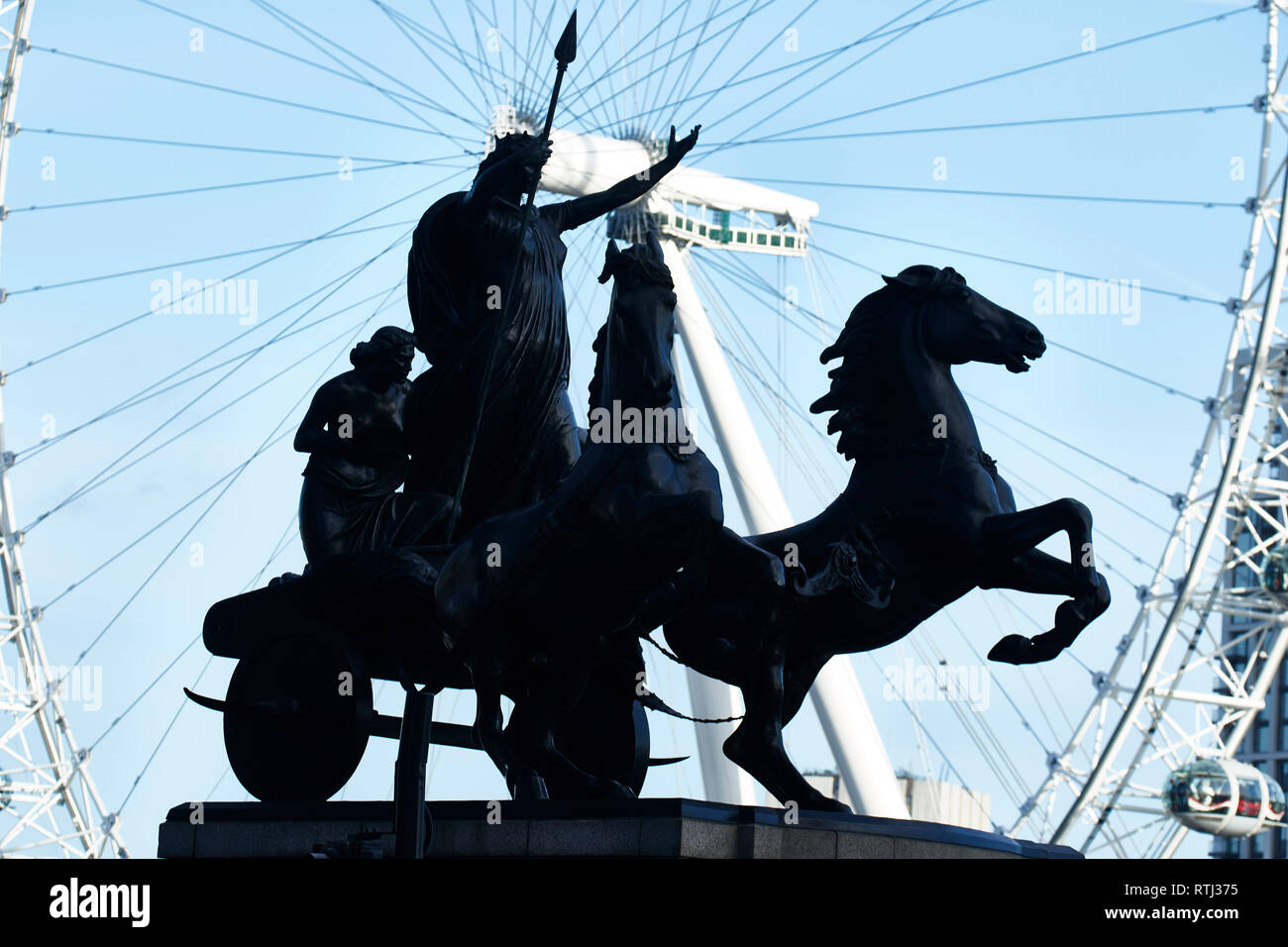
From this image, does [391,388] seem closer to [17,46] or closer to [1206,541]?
[17,46]

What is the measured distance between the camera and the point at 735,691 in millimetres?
34219

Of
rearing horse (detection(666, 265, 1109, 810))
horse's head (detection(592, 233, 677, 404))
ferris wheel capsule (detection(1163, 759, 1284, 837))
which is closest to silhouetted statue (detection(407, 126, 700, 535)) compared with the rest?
rearing horse (detection(666, 265, 1109, 810))

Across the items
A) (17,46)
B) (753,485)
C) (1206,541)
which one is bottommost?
(1206,541)

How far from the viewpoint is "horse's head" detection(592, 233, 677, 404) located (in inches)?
Answer: 494

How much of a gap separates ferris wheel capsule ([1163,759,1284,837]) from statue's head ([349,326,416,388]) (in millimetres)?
33495

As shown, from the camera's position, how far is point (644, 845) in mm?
11812

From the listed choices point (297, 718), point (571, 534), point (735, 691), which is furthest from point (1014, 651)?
point (735, 691)

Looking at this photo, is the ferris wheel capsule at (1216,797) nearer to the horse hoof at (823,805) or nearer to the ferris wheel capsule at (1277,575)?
the ferris wheel capsule at (1277,575)

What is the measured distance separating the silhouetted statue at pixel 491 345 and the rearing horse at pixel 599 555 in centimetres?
188

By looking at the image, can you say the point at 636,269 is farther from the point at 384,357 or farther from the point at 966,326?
the point at 384,357

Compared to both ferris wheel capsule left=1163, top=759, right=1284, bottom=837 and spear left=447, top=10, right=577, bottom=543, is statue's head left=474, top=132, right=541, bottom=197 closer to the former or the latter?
spear left=447, top=10, right=577, bottom=543

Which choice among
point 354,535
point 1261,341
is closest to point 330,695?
point 354,535

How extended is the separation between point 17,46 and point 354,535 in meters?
20.9
